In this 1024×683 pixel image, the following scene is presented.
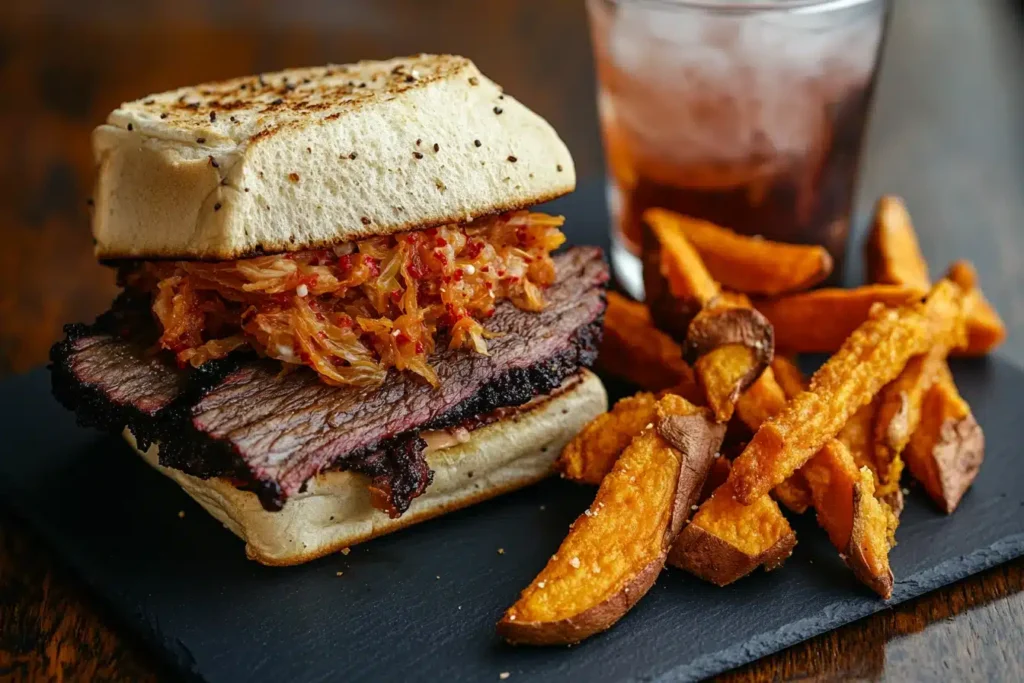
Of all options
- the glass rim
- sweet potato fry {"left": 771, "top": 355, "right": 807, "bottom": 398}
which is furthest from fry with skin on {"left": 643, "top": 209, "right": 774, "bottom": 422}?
the glass rim

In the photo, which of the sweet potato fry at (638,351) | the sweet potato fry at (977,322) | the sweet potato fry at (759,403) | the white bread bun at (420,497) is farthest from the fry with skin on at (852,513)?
the sweet potato fry at (977,322)

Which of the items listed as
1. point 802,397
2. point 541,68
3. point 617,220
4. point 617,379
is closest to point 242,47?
point 541,68

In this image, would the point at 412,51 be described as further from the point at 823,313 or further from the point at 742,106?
the point at 823,313

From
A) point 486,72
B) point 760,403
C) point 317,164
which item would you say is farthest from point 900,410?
point 486,72

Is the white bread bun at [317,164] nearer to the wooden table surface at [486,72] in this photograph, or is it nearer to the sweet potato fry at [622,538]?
the sweet potato fry at [622,538]

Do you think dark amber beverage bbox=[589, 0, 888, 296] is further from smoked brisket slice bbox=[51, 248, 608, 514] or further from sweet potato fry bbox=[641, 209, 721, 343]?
smoked brisket slice bbox=[51, 248, 608, 514]
